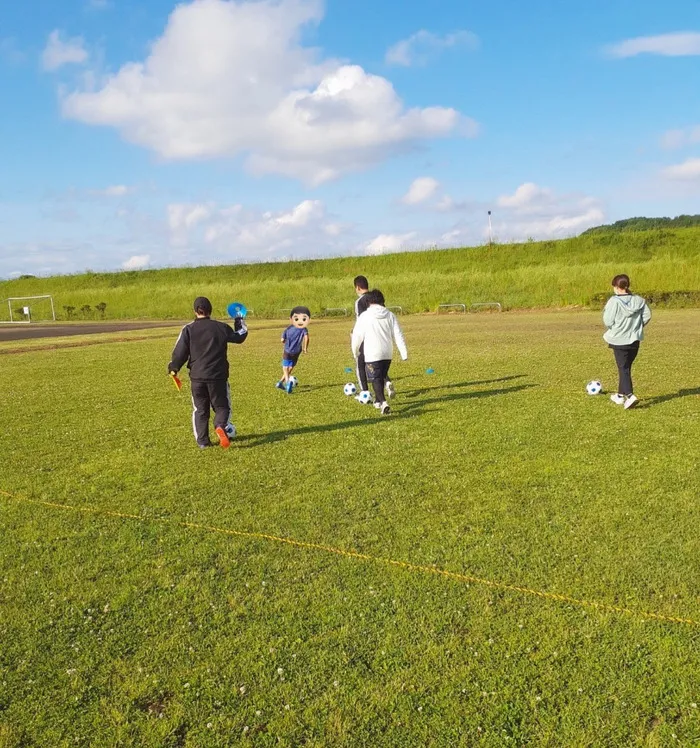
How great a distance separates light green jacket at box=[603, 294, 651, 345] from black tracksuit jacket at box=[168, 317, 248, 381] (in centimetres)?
579

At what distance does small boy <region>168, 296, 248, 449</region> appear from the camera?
28.3 feet

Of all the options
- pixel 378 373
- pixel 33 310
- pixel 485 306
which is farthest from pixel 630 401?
pixel 33 310

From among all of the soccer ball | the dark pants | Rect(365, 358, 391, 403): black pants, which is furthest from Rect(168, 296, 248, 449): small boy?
the soccer ball

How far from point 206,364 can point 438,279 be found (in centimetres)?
4794

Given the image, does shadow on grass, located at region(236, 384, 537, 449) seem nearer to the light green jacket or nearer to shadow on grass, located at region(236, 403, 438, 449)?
shadow on grass, located at region(236, 403, 438, 449)

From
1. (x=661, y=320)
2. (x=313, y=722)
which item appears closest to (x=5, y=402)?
(x=313, y=722)

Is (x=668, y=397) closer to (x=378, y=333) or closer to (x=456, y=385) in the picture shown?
(x=456, y=385)

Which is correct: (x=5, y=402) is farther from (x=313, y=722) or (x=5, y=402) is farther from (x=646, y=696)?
(x=646, y=696)

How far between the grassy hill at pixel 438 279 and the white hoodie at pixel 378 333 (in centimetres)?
3617

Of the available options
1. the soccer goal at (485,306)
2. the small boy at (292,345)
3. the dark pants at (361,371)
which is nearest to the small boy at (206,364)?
the dark pants at (361,371)

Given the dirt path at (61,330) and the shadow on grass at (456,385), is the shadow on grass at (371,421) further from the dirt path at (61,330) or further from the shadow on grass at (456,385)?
the dirt path at (61,330)

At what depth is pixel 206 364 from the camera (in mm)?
8609

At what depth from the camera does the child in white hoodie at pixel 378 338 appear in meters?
10.6

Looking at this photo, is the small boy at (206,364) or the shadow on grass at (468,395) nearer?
the small boy at (206,364)
